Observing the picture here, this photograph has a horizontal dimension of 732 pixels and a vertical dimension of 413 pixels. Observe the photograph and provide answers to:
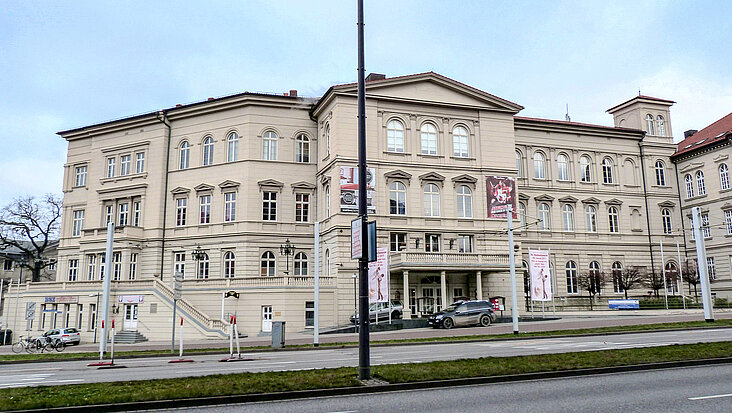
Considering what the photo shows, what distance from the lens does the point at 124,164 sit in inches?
2078

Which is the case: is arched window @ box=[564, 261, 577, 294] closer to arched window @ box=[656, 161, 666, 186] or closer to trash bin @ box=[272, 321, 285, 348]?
arched window @ box=[656, 161, 666, 186]

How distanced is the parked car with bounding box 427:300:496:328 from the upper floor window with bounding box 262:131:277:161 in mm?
19298

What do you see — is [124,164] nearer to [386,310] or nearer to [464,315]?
[386,310]

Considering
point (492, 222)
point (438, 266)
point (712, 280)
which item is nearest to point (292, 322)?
point (438, 266)

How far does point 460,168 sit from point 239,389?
38371 mm

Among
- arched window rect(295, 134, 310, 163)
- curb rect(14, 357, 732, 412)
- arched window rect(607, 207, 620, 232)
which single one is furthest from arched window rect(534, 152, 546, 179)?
curb rect(14, 357, 732, 412)

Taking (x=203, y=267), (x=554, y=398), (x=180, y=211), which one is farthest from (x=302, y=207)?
(x=554, y=398)

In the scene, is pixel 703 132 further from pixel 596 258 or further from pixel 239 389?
pixel 239 389

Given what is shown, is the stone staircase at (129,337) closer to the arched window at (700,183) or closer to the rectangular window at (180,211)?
the rectangular window at (180,211)

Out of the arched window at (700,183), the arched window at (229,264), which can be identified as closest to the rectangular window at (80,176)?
the arched window at (229,264)

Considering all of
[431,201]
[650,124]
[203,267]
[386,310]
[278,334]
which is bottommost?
[278,334]

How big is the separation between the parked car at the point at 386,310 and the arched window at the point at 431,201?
8444 millimetres

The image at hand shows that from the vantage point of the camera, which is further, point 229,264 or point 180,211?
point 180,211

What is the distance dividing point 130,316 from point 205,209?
35.7 feet
